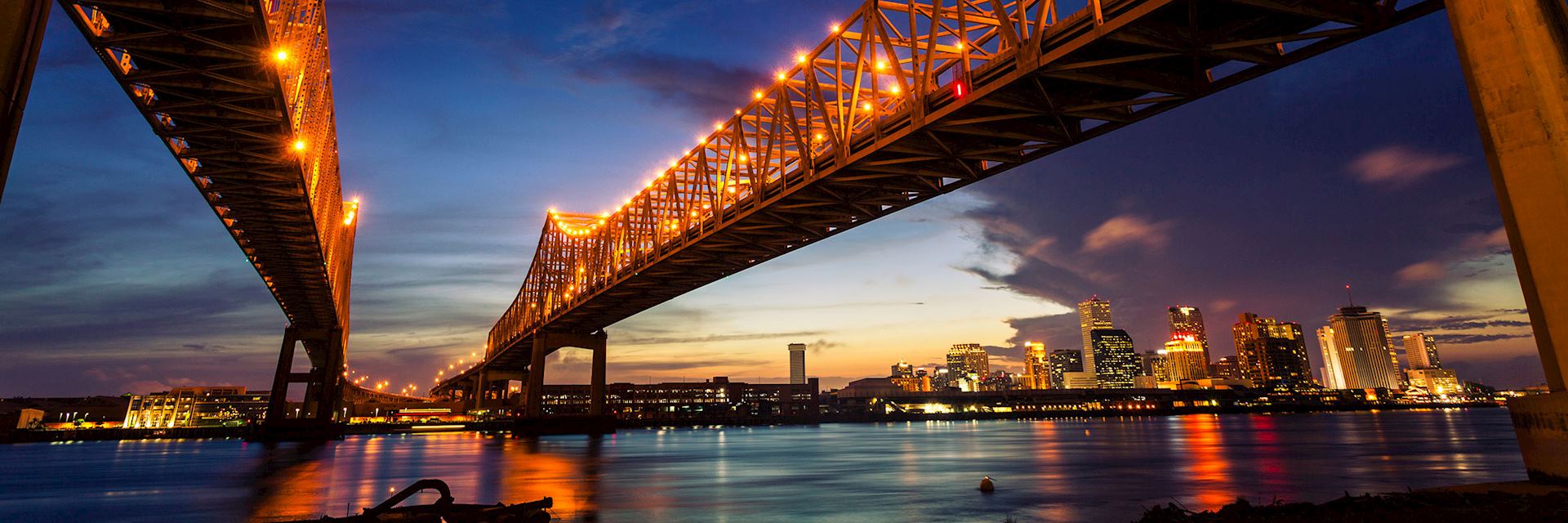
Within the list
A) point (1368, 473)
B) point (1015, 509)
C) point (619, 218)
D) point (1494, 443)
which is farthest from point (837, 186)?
point (1494, 443)

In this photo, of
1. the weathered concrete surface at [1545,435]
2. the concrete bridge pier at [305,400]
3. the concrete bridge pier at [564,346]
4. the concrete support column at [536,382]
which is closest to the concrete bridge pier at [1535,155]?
the weathered concrete surface at [1545,435]

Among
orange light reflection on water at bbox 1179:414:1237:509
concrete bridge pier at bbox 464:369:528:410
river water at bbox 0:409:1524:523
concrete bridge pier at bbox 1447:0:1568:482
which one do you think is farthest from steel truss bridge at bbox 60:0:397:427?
concrete bridge pier at bbox 464:369:528:410

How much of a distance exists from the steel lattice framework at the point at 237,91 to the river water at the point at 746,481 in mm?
13089

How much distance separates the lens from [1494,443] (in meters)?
68.9

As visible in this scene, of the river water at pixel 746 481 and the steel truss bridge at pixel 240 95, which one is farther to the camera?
the river water at pixel 746 481

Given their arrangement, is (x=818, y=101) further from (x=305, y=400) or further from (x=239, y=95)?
(x=305, y=400)

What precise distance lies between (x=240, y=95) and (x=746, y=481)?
2643 cm

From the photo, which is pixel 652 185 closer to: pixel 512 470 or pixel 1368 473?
pixel 512 470

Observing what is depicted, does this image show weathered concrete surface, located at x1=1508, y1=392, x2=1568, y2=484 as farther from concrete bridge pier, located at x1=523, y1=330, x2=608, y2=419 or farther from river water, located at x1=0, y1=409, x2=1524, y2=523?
concrete bridge pier, located at x1=523, y1=330, x2=608, y2=419

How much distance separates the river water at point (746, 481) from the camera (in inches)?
1007

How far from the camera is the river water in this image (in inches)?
1007

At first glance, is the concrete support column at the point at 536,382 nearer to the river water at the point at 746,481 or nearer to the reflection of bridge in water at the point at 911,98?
the river water at the point at 746,481

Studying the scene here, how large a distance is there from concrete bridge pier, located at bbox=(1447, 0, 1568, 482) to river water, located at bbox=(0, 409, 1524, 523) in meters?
11.3

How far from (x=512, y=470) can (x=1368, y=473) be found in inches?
1757
